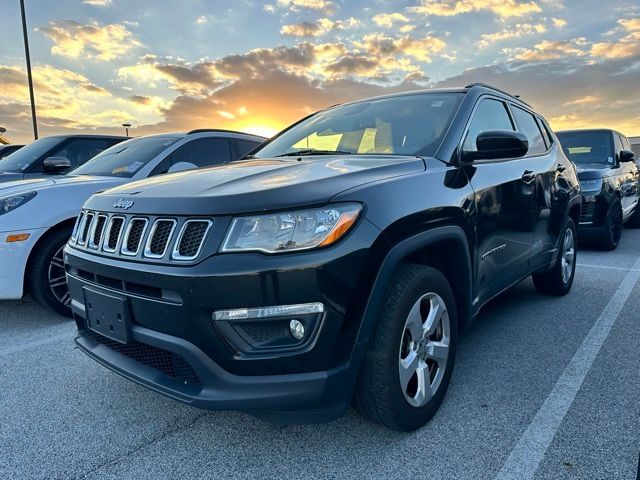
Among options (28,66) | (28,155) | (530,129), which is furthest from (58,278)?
(28,66)

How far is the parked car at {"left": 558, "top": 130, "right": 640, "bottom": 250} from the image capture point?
6.45m

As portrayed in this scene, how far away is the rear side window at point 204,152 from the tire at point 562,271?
3.28 metres

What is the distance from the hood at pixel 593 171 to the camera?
6500 mm

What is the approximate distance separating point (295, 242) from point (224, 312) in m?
0.37

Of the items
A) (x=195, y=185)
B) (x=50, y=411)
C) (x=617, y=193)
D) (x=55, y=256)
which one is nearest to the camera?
(x=195, y=185)

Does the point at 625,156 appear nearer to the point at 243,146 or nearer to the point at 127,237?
the point at 243,146

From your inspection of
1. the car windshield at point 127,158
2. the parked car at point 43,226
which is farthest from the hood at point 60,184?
the car windshield at point 127,158

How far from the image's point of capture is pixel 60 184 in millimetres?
4023

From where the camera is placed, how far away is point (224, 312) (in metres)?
1.78

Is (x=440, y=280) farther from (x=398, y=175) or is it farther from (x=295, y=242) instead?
(x=295, y=242)

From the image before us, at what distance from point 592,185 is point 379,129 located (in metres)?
4.78

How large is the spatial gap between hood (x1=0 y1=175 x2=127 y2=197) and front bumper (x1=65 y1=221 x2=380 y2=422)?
2.55 meters

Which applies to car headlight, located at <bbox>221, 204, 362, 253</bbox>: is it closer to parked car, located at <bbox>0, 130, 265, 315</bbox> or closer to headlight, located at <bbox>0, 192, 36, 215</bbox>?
parked car, located at <bbox>0, 130, 265, 315</bbox>

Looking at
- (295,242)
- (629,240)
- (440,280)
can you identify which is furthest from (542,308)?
(629,240)
